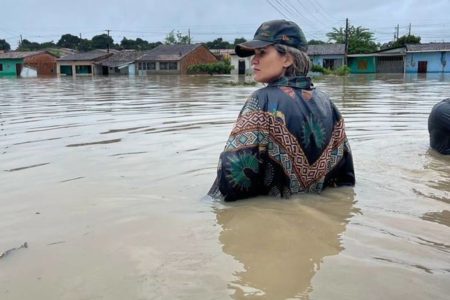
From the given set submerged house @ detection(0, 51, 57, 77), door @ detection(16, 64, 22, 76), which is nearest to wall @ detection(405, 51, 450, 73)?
submerged house @ detection(0, 51, 57, 77)

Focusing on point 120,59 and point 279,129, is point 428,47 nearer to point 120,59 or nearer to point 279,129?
point 120,59

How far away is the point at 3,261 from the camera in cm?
259

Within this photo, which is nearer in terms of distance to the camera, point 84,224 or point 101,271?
point 101,271

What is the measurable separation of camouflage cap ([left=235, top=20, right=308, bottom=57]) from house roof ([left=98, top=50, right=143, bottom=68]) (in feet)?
219

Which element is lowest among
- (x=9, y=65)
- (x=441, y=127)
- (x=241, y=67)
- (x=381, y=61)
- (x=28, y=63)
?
(x=441, y=127)

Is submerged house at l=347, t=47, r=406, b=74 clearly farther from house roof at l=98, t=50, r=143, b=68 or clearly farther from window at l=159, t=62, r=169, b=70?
house roof at l=98, t=50, r=143, b=68

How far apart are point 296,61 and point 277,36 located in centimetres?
21

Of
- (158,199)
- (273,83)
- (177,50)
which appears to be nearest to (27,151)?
(158,199)

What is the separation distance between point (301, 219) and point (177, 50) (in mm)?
66260

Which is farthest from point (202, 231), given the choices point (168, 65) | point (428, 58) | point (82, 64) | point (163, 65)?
point (82, 64)

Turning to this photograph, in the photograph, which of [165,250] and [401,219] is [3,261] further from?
[401,219]

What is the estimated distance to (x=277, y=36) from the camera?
345 cm

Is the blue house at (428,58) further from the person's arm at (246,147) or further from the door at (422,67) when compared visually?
the person's arm at (246,147)

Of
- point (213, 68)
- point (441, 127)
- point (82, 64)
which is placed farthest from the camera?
point (82, 64)
